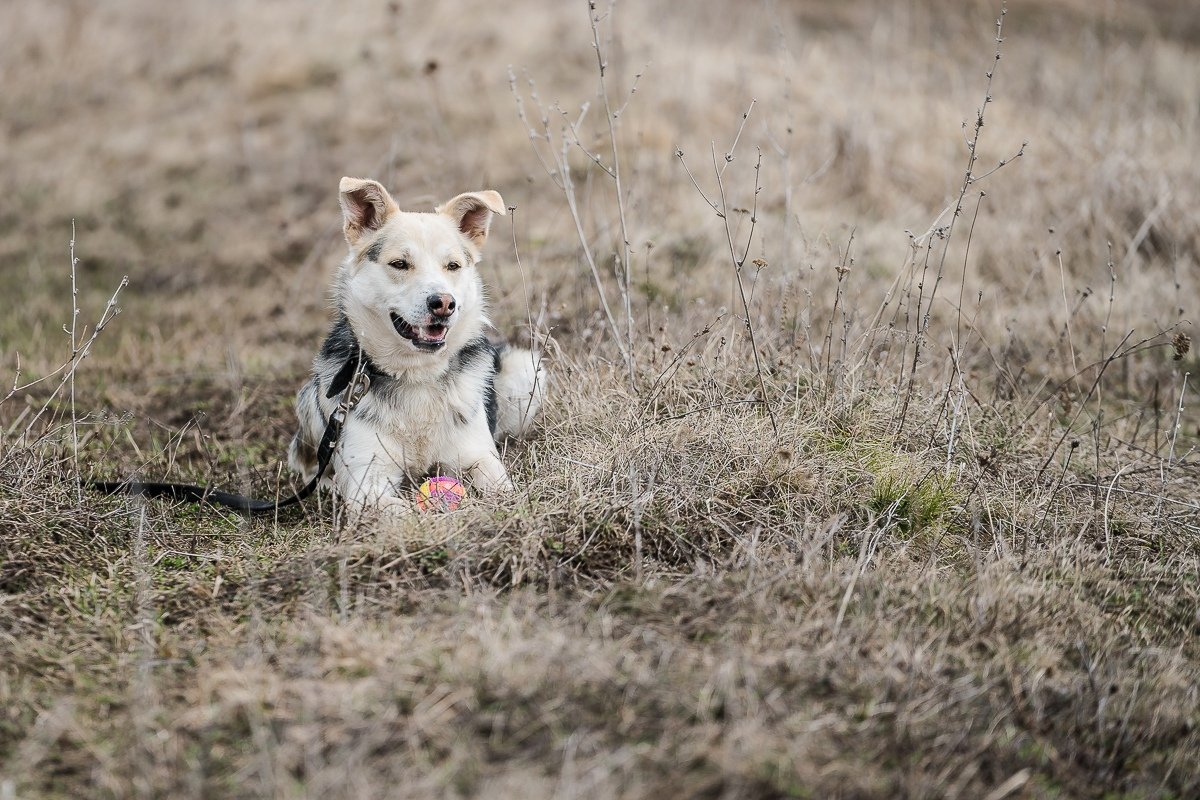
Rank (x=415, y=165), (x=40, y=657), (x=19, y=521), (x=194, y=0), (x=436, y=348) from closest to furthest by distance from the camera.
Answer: (x=40, y=657) < (x=19, y=521) < (x=436, y=348) < (x=415, y=165) < (x=194, y=0)

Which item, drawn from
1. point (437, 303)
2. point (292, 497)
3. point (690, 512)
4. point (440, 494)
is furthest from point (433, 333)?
point (690, 512)

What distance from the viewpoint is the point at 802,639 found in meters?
3.15

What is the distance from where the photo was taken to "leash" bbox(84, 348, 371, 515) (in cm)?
424

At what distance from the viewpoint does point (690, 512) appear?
12.7 feet

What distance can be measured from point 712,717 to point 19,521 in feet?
8.55

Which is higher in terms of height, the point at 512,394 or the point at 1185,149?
the point at 1185,149

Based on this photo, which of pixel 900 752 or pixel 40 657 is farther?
pixel 40 657

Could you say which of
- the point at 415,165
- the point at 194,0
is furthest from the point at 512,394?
the point at 194,0

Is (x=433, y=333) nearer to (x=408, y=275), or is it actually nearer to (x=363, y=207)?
(x=408, y=275)

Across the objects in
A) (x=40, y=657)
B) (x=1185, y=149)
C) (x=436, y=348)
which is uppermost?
(x=1185, y=149)

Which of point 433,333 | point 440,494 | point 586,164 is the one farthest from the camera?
point 586,164

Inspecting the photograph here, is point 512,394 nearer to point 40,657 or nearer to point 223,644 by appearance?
point 223,644

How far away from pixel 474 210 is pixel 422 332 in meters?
0.77

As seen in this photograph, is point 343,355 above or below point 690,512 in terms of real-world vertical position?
above
